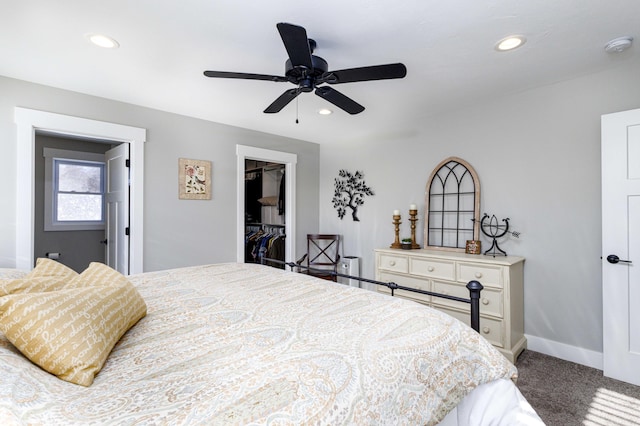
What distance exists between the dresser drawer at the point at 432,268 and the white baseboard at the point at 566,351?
0.91 m

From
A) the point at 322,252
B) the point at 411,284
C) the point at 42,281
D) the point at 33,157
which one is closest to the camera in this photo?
the point at 42,281

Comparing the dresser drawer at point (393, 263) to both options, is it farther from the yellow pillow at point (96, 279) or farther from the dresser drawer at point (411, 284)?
the yellow pillow at point (96, 279)

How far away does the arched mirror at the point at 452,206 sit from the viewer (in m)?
3.30

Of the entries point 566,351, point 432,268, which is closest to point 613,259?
point 566,351

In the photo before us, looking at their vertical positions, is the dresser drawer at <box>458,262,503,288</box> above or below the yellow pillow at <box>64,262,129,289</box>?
below

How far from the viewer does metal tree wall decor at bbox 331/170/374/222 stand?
14.5ft

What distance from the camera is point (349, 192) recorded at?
4.59 meters

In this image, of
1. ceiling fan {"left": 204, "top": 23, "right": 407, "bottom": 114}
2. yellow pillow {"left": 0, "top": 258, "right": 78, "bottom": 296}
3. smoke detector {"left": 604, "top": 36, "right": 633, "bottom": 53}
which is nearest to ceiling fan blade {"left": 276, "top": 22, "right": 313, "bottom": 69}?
ceiling fan {"left": 204, "top": 23, "right": 407, "bottom": 114}

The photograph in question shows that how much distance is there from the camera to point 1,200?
2.56m

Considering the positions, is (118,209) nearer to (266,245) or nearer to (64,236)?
(64,236)

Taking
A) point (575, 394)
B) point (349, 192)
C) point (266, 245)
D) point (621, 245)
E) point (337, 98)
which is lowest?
point (575, 394)

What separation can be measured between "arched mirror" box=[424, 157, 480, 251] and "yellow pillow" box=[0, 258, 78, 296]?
3232 mm

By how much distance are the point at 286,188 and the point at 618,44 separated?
366 cm

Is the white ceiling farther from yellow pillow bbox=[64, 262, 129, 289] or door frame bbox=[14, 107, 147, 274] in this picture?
yellow pillow bbox=[64, 262, 129, 289]
